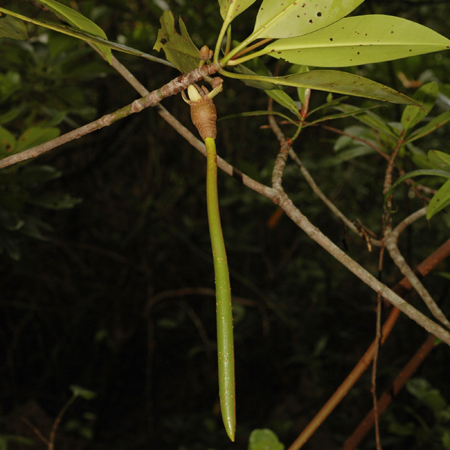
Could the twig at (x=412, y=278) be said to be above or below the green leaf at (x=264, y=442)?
above

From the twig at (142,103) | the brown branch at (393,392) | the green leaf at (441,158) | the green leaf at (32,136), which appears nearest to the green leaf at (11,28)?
the twig at (142,103)

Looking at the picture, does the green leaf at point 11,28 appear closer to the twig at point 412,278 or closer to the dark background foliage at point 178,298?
the twig at point 412,278

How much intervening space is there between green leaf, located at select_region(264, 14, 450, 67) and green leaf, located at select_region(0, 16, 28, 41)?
0.25 m

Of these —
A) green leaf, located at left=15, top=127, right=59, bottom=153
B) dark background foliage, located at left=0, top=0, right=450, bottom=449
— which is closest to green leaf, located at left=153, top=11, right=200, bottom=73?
green leaf, located at left=15, top=127, right=59, bottom=153

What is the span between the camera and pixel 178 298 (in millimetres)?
2221

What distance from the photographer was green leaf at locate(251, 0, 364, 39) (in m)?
0.34

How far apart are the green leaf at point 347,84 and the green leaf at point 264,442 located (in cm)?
55

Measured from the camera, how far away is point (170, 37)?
1.06ft

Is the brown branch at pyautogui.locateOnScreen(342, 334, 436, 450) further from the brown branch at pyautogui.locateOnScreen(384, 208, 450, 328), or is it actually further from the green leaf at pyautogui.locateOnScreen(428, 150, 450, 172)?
the green leaf at pyautogui.locateOnScreen(428, 150, 450, 172)

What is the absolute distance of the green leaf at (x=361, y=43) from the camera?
1.17 ft

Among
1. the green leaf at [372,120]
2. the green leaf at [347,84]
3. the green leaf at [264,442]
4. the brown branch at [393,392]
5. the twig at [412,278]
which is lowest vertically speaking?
the green leaf at [264,442]

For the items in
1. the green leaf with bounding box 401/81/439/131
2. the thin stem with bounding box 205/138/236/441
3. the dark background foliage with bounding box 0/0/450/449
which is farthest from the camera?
the dark background foliage with bounding box 0/0/450/449

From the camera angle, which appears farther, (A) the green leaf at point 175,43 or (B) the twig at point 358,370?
(B) the twig at point 358,370

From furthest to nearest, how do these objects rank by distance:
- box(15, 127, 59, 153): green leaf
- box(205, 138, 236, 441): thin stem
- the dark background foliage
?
1. the dark background foliage
2. box(15, 127, 59, 153): green leaf
3. box(205, 138, 236, 441): thin stem
